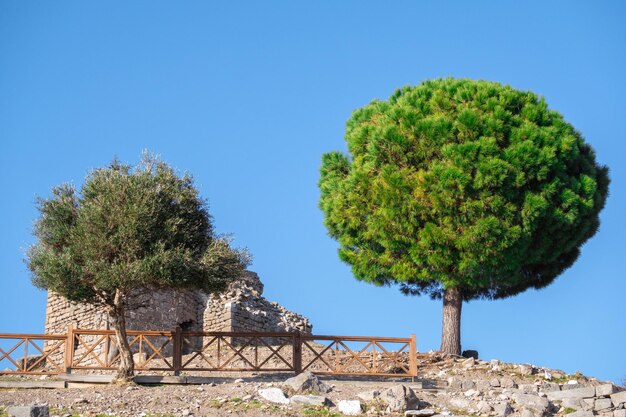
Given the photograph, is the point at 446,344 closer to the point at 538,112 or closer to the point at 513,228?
the point at 513,228

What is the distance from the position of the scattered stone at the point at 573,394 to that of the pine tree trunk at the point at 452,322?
19.9 feet

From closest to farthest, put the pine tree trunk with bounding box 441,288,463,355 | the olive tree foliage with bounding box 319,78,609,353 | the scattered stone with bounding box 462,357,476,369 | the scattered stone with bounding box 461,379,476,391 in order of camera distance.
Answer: the scattered stone with bounding box 461,379,476,391 < the scattered stone with bounding box 462,357,476,369 < the olive tree foliage with bounding box 319,78,609,353 < the pine tree trunk with bounding box 441,288,463,355

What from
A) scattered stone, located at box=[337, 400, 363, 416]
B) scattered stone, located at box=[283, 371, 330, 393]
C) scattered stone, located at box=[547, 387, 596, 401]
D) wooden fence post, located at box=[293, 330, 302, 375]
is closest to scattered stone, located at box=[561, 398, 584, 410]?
scattered stone, located at box=[547, 387, 596, 401]

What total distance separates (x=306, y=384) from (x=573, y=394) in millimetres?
6747

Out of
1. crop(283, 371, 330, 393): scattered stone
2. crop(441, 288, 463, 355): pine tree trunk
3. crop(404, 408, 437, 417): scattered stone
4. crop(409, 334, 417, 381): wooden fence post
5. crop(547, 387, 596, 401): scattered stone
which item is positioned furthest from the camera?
crop(441, 288, 463, 355): pine tree trunk

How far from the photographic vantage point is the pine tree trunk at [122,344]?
23.7 m

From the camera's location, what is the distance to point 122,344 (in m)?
24.1

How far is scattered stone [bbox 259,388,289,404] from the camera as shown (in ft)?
67.8

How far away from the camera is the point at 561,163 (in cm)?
2923

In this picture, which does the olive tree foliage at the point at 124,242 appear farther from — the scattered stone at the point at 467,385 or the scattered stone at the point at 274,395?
the scattered stone at the point at 467,385

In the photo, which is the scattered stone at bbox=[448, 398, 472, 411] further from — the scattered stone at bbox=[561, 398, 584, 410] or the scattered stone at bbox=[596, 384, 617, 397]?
the scattered stone at bbox=[596, 384, 617, 397]

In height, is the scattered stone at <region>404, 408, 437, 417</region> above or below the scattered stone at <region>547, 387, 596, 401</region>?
below

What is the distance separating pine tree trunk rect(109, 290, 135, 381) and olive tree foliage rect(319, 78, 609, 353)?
849 cm

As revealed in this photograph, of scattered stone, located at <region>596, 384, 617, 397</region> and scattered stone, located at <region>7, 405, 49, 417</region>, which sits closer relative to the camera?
scattered stone, located at <region>7, 405, 49, 417</region>
